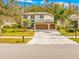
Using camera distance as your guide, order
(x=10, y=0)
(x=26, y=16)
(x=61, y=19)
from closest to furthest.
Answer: (x=10, y=0), (x=61, y=19), (x=26, y=16)

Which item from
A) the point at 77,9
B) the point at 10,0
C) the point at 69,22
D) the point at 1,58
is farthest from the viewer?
the point at 77,9

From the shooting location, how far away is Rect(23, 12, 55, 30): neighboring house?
83.6 m

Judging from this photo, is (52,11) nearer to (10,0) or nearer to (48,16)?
(48,16)

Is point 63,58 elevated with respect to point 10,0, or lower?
lower

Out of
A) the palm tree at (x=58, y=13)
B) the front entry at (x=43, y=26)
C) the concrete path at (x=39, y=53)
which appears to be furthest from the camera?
the front entry at (x=43, y=26)

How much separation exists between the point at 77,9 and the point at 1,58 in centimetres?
9964

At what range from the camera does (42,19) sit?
8650cm

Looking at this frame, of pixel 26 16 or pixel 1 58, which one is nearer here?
pixel 1 58

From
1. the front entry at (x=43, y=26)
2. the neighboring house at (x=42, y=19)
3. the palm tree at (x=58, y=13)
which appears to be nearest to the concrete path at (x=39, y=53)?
the palm tree at (x=58, y=13)

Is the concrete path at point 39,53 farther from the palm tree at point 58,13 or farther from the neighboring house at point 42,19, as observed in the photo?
the neighboring house at point 42,19

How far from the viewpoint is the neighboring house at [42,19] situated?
8362 centimetres

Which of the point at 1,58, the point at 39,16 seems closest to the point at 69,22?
the point at 39,16

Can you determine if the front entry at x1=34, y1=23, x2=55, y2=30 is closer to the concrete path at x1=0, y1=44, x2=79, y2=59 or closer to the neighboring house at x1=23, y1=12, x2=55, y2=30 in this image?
the neighboring house at x1=23, y1=12, x2=55, y2=30

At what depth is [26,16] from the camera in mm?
88875
